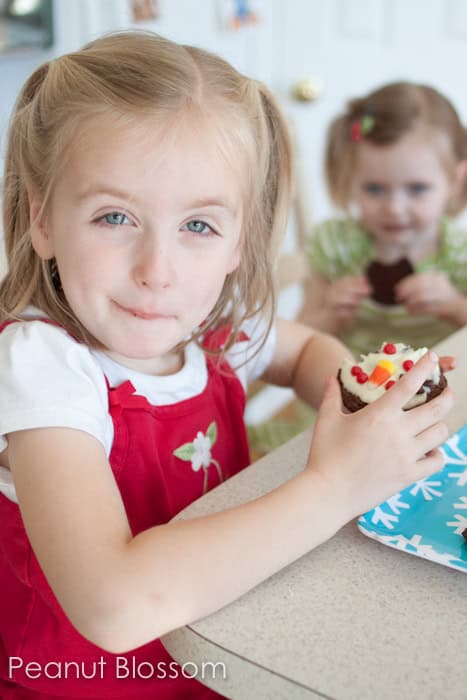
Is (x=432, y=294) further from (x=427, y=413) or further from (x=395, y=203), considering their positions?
(x=427, y=413)

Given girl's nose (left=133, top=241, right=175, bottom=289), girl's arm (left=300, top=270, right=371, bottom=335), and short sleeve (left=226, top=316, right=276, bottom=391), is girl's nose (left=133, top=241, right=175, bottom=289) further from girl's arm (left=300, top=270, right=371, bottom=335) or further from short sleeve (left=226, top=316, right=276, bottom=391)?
girl's arm (left=300, top=270, right=371, bottom=335)

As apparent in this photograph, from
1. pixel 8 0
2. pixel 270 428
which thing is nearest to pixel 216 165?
pixel 270 428

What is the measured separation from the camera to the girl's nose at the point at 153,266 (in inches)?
30.3

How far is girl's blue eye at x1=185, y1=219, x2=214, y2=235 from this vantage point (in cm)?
81

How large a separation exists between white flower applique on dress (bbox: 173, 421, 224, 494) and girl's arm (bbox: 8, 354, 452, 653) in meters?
0.23

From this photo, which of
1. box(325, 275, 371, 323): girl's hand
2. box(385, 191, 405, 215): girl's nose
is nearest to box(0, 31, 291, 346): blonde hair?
box(325, 275, 371, 323): girl's hand

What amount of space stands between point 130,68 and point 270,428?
46.8 inches

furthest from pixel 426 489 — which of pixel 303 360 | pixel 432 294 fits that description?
pixel 432 294

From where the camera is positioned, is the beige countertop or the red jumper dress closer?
the beige countertop

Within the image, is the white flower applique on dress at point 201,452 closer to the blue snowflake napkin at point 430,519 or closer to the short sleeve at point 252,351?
the short sleeve at point 252,351

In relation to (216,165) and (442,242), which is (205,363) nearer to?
(216,165)

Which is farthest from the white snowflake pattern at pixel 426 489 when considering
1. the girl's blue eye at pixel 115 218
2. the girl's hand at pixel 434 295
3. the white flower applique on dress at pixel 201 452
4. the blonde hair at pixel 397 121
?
the blonde hair at pixel 397 121

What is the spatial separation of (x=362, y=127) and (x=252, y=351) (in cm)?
97

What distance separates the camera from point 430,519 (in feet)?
2.44
